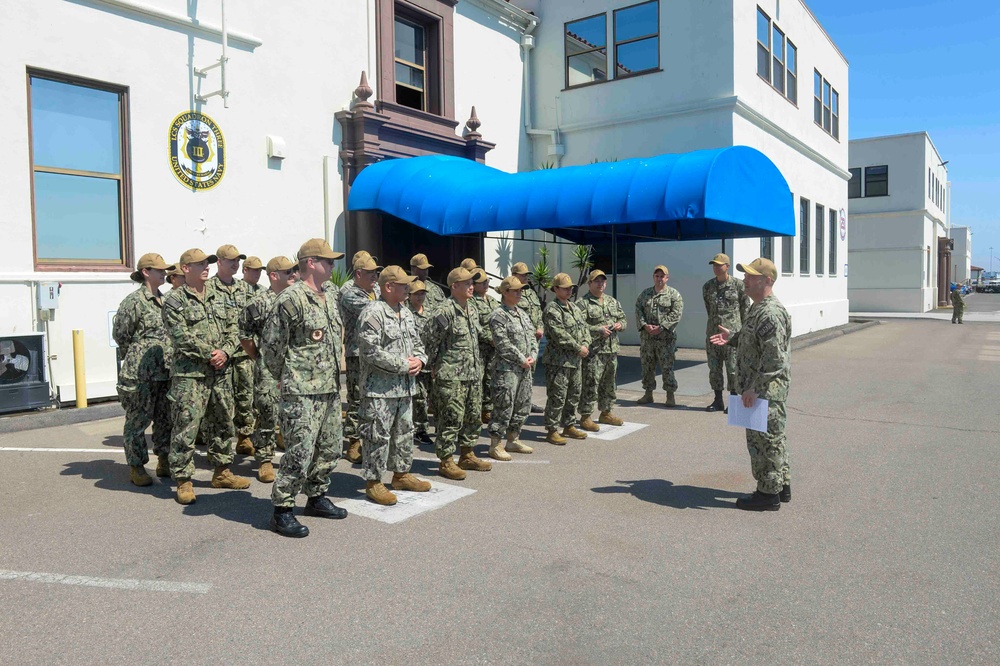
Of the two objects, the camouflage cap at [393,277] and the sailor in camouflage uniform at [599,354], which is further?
the sailor in camouflage uniform at [599,354]

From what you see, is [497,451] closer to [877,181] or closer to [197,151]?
[197,151]

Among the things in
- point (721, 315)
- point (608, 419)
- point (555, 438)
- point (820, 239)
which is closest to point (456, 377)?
point (555, 438)

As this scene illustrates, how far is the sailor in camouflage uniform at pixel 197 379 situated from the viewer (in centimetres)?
564

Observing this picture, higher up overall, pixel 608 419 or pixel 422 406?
pixel 422 406

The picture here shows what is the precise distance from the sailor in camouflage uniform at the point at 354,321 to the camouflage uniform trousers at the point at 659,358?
167 inches

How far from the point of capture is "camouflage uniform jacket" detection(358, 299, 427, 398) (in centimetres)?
536

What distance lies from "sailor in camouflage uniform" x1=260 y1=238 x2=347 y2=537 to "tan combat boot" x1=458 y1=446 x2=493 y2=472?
1.76m

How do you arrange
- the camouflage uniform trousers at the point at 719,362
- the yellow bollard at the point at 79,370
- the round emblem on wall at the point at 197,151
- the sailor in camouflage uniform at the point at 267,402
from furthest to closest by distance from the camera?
the round emblem on wall at the point at 197,151
the camouflage uniform trousers at the point at 719,362
the yellow bollard at the point at 79,370
the sailor in camouflage uniform at the point at 267,402

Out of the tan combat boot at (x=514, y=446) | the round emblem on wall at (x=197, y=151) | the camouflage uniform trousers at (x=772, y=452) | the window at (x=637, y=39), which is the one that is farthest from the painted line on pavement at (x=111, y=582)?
the window at (x=637, y=39)

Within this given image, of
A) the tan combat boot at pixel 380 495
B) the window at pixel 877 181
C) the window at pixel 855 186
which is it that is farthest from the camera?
the window at pixel 855 186

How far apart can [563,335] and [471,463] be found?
174cm

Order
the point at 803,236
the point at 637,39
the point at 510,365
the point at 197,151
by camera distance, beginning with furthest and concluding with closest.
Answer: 1. the point at 803,236
2. the point at 637,39
3. the point at 197,151
4. the point at 510,365

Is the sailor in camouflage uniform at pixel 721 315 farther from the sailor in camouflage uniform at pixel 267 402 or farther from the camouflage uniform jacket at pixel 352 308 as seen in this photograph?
the sailor in camouflage uniform at pixel 267 402

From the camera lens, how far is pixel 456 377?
6430mm
